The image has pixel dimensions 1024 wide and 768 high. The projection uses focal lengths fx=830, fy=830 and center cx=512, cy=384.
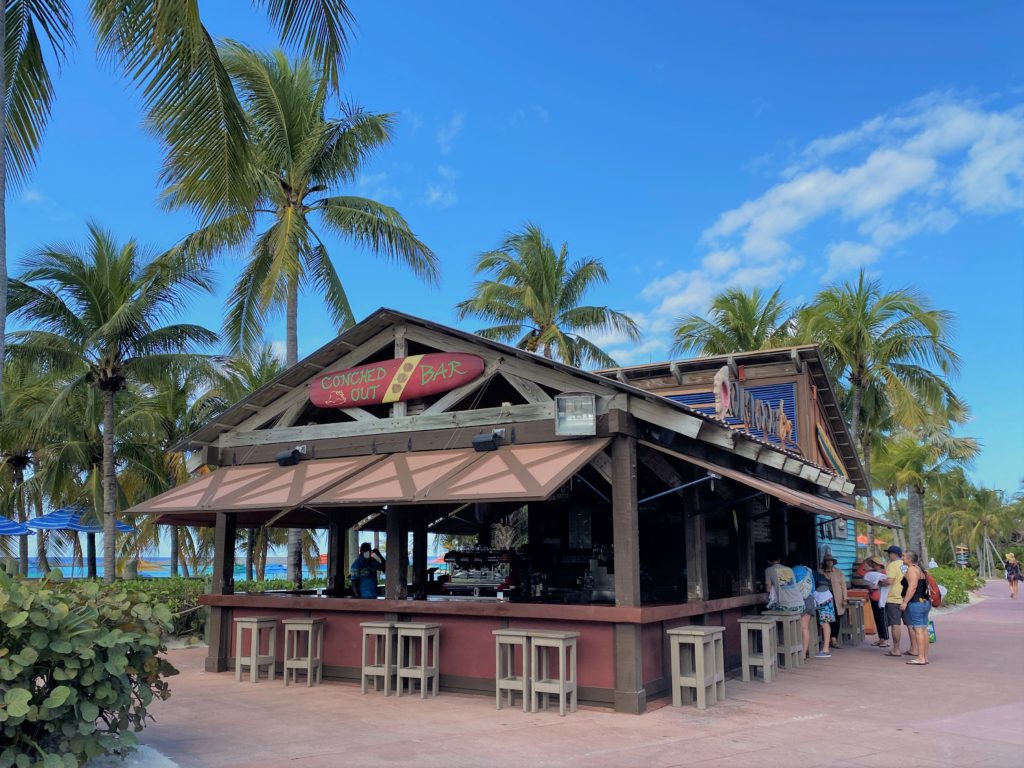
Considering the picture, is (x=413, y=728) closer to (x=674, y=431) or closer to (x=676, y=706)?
(x=676, y=706)

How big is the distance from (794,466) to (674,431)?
188 centimetres

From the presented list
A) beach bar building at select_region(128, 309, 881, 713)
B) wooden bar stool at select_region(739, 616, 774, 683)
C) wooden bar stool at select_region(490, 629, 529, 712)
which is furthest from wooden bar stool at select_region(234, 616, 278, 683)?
wooden bar stool at select_region(739, 616, 774, 683)

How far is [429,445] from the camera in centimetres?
963

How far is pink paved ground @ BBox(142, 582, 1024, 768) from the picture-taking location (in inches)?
240

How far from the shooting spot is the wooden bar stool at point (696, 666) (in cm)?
805

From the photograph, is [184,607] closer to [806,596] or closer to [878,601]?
[806,596]

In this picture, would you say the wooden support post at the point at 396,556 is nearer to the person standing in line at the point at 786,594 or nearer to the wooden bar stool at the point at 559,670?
the wooden bar stool at the point at 559,670

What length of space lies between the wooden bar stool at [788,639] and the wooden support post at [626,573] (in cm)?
338

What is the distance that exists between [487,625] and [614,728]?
2001mm

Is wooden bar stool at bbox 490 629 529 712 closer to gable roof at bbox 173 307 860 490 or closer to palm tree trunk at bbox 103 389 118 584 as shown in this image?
gable roof at bbox 173 307 860 490

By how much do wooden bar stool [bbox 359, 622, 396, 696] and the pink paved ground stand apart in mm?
239

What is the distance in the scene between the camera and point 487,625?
8.73 m

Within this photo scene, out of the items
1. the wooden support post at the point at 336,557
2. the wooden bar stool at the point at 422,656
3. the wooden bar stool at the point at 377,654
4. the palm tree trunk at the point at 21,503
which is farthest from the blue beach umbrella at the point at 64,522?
the wooden bar stool at the point at 422,656

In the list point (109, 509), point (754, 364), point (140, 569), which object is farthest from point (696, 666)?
point (140, 569)
